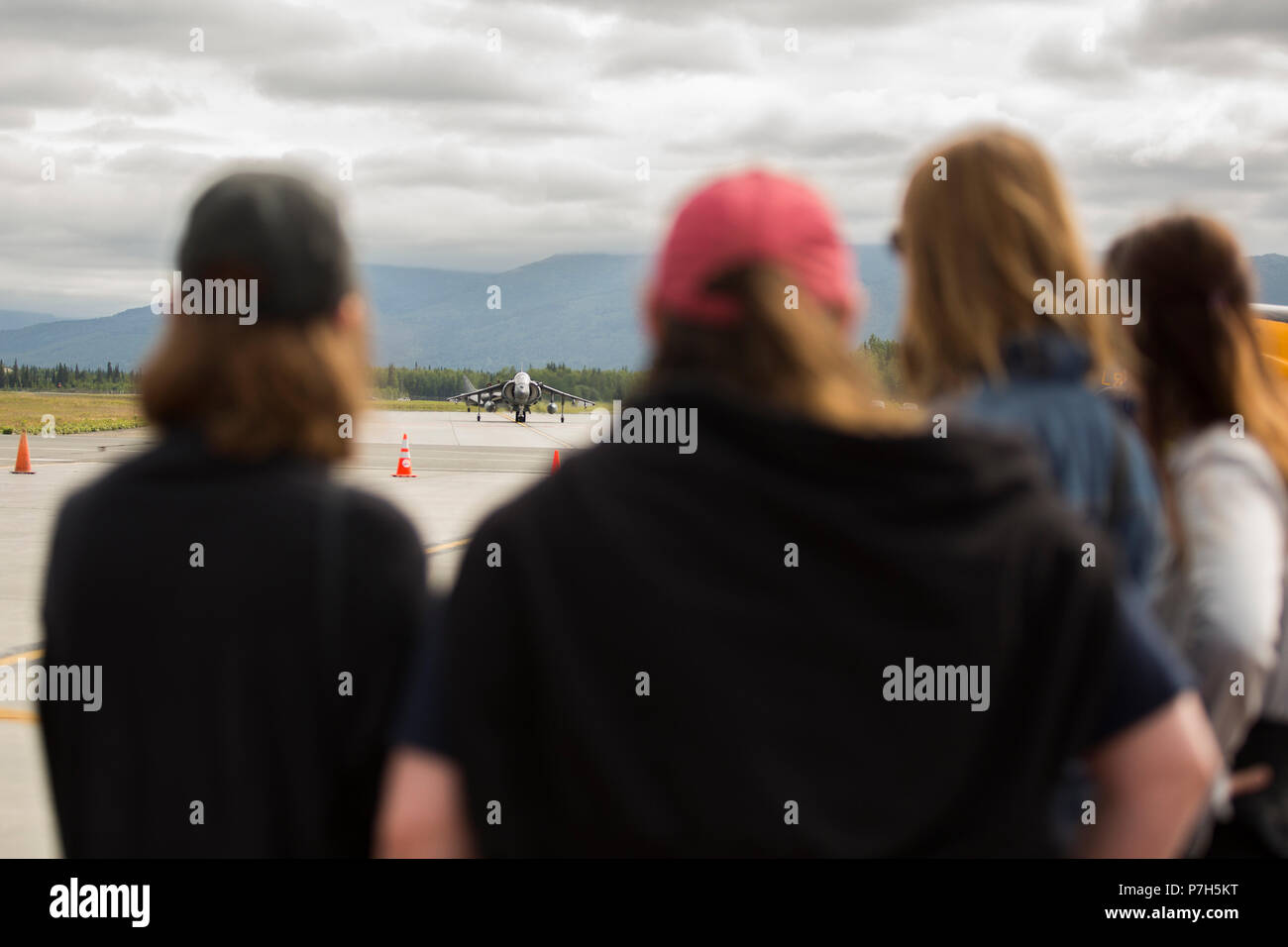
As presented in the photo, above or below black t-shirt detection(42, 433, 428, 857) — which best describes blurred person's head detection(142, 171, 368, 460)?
above

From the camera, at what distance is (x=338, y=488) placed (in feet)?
5.81

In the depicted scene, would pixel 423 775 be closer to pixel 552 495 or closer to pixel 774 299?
pixel 552 495

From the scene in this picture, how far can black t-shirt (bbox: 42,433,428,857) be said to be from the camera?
1.72 m

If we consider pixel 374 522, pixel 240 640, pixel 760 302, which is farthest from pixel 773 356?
pixel 240 640

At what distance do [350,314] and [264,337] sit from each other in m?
0.16

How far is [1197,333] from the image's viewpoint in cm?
242

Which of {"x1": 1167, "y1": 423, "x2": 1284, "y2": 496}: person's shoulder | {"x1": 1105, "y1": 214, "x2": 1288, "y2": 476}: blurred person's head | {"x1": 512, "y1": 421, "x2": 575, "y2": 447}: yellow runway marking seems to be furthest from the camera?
{"x1": 512, "y1": 421, "x2": 575, "y2": 447}: yellow runway marking
